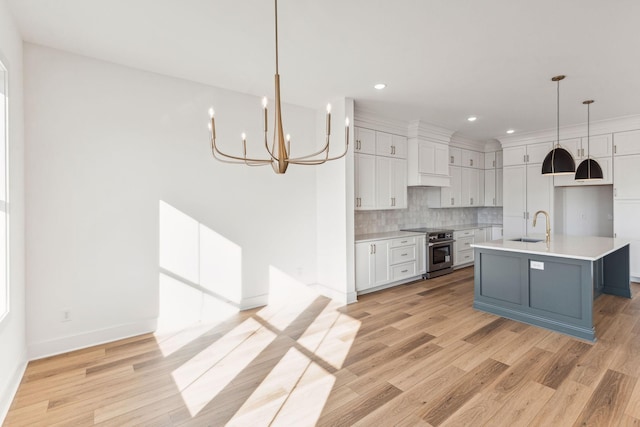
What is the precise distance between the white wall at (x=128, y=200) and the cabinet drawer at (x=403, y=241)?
1.96 metres

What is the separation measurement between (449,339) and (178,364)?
255 centimetres

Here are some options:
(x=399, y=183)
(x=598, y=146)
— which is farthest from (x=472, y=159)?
(x=399, y=183)

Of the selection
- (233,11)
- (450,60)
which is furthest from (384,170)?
(233,11)

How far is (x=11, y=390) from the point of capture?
230 cm

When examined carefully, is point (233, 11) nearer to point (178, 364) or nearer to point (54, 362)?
point (178, 364)

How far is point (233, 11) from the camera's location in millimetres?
2359

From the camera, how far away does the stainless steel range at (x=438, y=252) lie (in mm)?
5617

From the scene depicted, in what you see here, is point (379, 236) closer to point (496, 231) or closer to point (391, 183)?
point (391, 183)

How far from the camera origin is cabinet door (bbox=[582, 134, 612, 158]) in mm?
5430

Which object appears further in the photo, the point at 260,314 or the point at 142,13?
the point at 260,314

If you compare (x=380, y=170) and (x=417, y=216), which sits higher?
(x=380, y=170)

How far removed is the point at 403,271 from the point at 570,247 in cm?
226

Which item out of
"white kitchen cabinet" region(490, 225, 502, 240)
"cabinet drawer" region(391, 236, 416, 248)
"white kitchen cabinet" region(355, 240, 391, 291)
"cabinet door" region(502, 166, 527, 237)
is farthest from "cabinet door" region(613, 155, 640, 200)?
"white kitchen cabinet" region(355, 240, 391, 291)

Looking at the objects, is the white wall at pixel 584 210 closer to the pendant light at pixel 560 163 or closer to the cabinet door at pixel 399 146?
the pendant light at pixel 560 163
